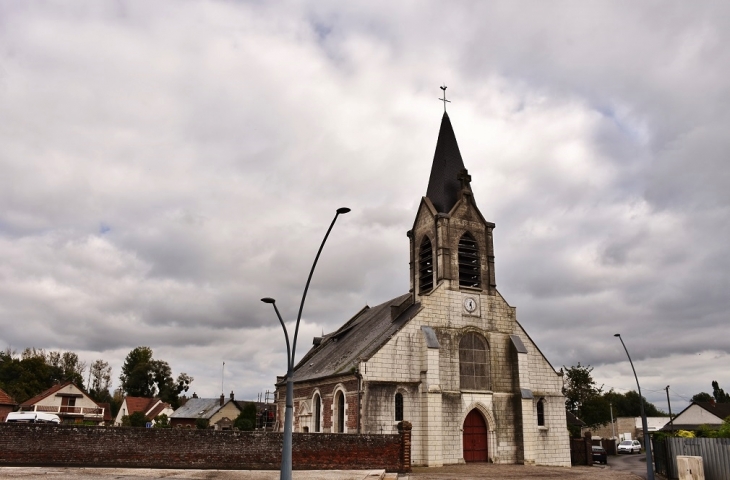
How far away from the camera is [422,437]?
98.3 ft

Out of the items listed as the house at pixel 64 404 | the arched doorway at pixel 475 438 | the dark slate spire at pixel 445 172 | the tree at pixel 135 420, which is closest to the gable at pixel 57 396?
the house at pixel 64 404

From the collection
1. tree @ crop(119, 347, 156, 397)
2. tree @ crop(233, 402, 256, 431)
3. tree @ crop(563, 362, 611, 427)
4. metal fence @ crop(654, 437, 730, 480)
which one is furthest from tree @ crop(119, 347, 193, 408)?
metal fence @ crop(654, 437, 730, 480)

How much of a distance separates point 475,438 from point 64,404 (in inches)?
2130

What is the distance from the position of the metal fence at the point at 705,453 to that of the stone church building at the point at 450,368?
7.13 metres

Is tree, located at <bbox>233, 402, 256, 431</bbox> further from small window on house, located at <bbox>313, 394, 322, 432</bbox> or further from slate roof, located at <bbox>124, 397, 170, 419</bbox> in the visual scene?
slate roof, located at <bbox>124, 397, 170, 419</bbox>

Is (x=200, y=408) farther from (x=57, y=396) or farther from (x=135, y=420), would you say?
(x=57, y=396)

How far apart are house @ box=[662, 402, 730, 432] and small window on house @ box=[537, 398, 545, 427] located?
38.6m

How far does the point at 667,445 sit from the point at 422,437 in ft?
37.4

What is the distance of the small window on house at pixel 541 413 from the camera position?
3366 centimetres

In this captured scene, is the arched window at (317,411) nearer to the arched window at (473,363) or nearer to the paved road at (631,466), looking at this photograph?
the arched window at (473,363)

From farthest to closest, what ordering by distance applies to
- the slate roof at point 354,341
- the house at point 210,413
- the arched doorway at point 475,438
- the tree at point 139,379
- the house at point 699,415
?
the tree at point 139,379 → the house at point 210,413 → the house at point 699,415 → the slate roof at point 354,341 → the arched doorway at point 475,438

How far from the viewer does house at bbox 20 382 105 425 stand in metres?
65.2

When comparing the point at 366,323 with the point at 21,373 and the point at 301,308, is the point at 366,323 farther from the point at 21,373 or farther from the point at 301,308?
the point at 21,373

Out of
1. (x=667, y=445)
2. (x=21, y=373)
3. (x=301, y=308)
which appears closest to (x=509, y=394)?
(x=667, y=445)
